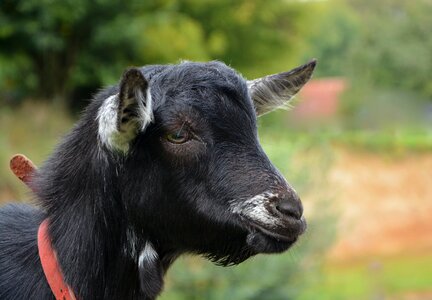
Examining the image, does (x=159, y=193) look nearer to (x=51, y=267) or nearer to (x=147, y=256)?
(x=147, y=256)

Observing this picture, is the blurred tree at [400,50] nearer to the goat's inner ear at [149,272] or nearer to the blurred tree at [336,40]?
the blurred tree at [336,40]

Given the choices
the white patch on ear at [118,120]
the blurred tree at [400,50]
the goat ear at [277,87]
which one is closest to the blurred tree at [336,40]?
the blurred tree at [400,50]

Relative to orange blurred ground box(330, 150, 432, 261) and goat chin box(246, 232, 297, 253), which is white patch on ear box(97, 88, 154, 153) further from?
orange blurred ground box(330, 150, 432, 261)

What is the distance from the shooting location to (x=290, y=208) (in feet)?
11.1

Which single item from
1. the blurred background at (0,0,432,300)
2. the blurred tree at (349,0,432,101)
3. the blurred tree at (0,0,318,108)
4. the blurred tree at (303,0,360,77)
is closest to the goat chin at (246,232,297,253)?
the blurred background at (0,0,432,300)

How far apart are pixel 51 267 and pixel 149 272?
0.46 meters

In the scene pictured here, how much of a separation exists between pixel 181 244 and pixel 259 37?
77.7 ft

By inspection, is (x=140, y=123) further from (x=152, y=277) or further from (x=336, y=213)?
(x=336, y=213)

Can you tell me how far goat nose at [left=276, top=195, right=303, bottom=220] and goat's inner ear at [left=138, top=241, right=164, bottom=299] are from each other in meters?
0.66

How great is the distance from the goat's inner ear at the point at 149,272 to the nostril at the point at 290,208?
655 mm

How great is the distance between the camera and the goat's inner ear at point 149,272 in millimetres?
3559

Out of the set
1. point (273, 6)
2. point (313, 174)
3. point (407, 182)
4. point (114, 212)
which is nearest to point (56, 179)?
point (114, 212)

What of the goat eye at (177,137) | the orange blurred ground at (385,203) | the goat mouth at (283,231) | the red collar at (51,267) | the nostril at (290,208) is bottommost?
the orange blurred ground at (385,203)

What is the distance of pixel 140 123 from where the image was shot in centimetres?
341
